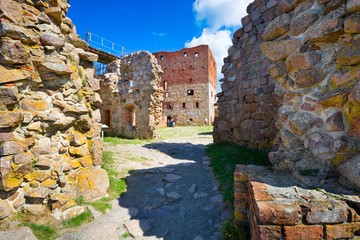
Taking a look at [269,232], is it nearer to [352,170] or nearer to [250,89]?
[352,170]

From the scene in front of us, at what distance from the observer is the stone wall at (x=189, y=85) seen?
83.7 ft

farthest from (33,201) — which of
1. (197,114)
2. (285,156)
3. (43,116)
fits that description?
(197,114)

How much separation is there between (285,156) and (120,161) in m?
4.47

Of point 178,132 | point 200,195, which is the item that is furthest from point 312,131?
point 178,132

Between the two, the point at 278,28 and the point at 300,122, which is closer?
the point at 300,122

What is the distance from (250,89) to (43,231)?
560 centimetres

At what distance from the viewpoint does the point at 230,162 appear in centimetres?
500

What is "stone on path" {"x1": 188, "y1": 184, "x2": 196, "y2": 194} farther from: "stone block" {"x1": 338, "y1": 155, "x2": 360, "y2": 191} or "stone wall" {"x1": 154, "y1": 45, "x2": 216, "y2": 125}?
"stone wall" {"x1": 154, "y1": 45, "x2": 216, "y2": 125}

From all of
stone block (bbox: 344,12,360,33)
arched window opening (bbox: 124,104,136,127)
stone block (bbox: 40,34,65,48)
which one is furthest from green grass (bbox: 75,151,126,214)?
arched window opening (bbox: 124,104,136,127)

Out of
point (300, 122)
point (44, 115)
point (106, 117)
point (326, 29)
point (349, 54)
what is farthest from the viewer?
point (106, 117)

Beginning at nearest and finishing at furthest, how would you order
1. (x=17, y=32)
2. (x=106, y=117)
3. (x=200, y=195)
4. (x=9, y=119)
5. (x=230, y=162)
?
(x=9, y=119)
(x=17, y=32)
(x=200, y=195)
(x=230, y=162)
(x=106, y=117)

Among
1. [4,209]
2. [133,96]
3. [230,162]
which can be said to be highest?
[133,96]

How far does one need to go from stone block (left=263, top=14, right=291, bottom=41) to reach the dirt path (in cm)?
255

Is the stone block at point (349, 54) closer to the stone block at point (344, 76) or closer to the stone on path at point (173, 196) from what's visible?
the stone block at point (344, 76)
